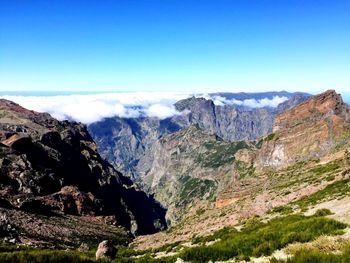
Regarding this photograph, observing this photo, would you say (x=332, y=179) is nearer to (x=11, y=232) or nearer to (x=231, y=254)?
(x=231, y=254)

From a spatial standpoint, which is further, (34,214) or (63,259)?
(34,214)

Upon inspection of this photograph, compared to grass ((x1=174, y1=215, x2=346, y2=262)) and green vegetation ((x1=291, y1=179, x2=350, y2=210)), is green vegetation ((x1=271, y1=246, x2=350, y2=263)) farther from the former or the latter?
green vegetation ((x1=291, y1=179, x2=350, y2=210))

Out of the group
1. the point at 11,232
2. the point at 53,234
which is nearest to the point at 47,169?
the point at 53,234

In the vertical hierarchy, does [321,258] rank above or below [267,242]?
above

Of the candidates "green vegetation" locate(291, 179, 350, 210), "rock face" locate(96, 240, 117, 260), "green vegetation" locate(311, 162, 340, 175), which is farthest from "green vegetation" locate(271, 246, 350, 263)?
"green vegetation" locate(311, 162, 340, 175)

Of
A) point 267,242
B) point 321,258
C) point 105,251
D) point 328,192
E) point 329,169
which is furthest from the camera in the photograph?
point 329,169

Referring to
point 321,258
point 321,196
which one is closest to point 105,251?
point 321,258

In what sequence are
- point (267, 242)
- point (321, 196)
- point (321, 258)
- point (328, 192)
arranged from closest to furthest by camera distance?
point (321, 258)
point (267, 242)
point (321, 196)
point (328, 192)

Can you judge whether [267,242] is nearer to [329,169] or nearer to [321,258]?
[321,258]

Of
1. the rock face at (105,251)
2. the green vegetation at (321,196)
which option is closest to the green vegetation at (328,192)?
the green vegetation at (321,196)

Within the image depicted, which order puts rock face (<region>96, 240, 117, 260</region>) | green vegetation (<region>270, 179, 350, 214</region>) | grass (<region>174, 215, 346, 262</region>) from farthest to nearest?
green vegetation (<region>270, 179, 350, 214</region>)
rock face (<region>96, 240, 117, 260</region>)
grass (<region>174, 215, 346, 262</region>)

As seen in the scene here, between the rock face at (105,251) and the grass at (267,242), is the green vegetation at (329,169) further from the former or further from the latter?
the grass at (267,242)

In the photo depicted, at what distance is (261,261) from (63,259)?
11.5 metres

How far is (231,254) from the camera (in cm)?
2841
